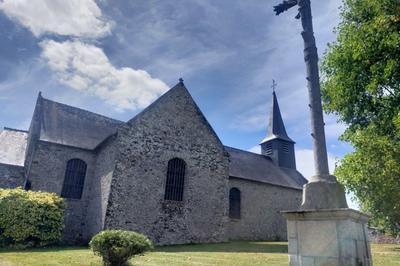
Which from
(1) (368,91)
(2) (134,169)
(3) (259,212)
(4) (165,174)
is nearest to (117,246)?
(2) (134,169)

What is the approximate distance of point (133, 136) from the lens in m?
15.5

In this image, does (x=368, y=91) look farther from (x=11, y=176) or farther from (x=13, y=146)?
(x=13, y=146)

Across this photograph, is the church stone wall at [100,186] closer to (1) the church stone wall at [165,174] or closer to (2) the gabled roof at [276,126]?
(1) the church stone wall at [165,174]

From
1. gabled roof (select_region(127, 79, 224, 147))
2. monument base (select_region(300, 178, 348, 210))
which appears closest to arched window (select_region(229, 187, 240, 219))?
gabled roof (select_region(127, 79, 224, 147))

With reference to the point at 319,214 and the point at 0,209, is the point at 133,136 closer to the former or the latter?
the point at 0,209

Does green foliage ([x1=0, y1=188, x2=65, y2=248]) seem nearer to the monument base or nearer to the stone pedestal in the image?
the stone pedestal

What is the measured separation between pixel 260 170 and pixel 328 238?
70.8 feet

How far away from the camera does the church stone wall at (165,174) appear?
576 inches

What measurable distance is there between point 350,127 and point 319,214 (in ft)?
30.8

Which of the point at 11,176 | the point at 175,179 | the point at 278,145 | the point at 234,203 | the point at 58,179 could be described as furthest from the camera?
the point at 278,145

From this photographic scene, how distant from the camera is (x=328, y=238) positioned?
4.45m

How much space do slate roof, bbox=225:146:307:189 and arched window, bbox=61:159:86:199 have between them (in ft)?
34.3

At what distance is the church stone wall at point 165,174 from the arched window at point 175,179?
26cm

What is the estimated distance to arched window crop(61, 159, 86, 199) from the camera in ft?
55.6
